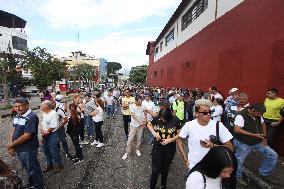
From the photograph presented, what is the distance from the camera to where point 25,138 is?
215 inches

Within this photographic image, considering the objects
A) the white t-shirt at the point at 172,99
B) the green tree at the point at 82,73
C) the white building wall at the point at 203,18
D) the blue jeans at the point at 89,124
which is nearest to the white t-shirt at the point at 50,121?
the blue jeans at the point at 89,124

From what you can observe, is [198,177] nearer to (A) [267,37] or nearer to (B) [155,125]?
(B) [155,125]

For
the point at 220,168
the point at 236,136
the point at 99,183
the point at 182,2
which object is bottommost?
the point at 99,183

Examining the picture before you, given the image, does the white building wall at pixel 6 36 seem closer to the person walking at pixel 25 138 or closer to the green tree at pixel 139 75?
the green tree at pixel 139 75

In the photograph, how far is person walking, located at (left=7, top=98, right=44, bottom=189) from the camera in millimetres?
5496

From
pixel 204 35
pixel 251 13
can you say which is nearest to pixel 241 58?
pixel 251 13

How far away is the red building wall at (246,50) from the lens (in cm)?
843

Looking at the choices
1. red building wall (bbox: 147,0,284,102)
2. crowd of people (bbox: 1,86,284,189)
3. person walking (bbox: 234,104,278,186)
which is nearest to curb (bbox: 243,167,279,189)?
crowd of people (bbox: 1,86,284,189)

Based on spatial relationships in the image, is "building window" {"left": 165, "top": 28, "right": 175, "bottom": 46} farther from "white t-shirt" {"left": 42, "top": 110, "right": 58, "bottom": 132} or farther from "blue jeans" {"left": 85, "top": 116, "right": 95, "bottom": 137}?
"white t-shirt" {"left": 42, "top": 110, "right": 58, "bottom": 132}

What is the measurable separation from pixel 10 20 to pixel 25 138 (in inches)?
2006

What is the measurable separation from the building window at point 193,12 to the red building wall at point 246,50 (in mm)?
1648

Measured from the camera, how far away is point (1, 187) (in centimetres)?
305

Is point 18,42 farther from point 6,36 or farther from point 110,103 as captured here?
point 110,103

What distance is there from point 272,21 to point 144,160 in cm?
524
